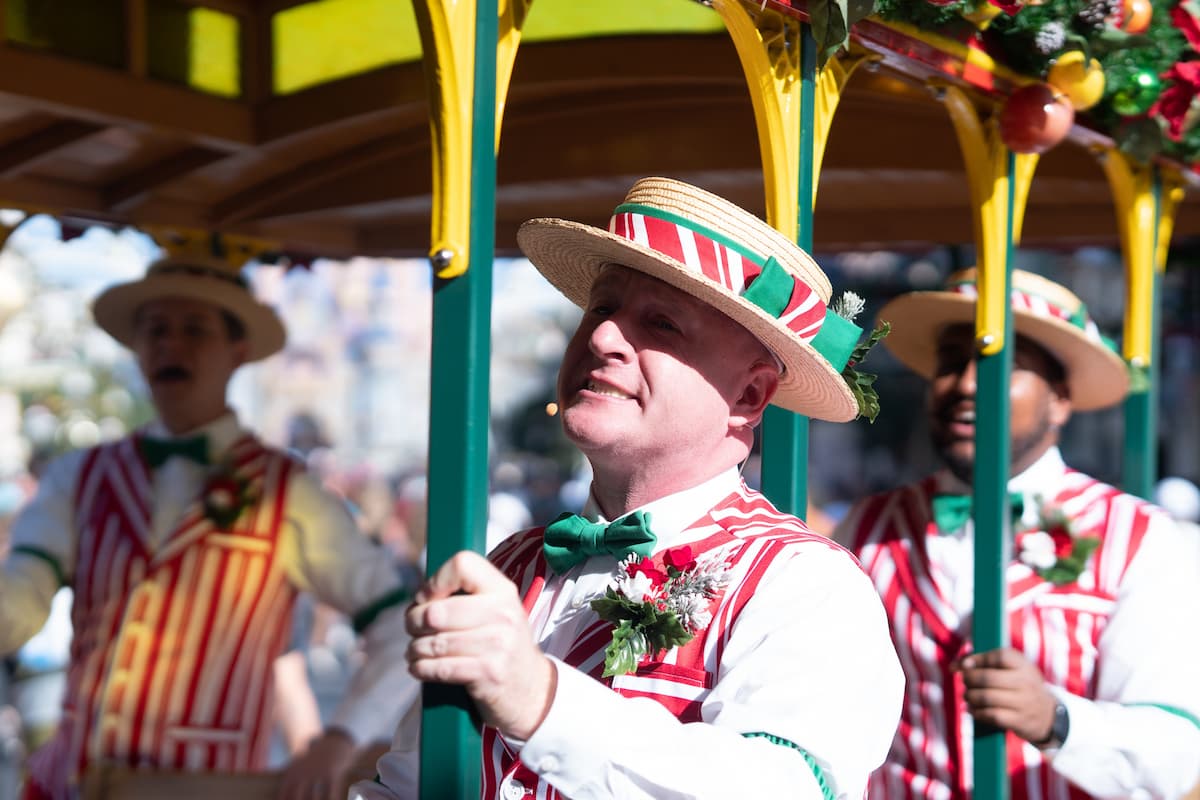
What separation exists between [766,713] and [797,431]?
106 cm

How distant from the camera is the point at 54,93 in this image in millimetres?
3672

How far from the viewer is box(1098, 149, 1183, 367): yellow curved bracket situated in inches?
162

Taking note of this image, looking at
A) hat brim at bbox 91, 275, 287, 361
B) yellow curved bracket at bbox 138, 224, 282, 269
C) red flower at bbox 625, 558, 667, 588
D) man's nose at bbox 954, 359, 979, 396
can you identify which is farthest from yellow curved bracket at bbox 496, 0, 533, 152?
yellow curved bracket at bbox 138, 224, 282, 269

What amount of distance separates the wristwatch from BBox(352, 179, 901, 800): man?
48.0 inches

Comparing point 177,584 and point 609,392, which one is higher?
point 609,392

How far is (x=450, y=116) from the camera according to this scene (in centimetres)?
206

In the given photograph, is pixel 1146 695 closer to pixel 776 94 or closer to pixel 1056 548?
pixel 1056 548

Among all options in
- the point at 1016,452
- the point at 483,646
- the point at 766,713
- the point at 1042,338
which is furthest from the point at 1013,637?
the point at 483,646

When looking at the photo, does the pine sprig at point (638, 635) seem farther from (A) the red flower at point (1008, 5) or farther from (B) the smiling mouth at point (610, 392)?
(A) the red flower at point (1008, 5)

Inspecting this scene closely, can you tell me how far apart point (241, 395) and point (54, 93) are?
18.5 metres

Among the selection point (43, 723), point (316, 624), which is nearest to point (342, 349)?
point (316, 624)

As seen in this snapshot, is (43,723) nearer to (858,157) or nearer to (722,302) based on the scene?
(858,157)

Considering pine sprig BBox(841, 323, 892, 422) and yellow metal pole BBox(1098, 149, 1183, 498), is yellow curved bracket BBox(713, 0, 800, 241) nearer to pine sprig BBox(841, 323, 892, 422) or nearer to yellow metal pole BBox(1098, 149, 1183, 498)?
pine sprig BBox(841, 323, 892, 422)

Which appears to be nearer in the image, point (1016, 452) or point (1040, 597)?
point (1040, 597)
